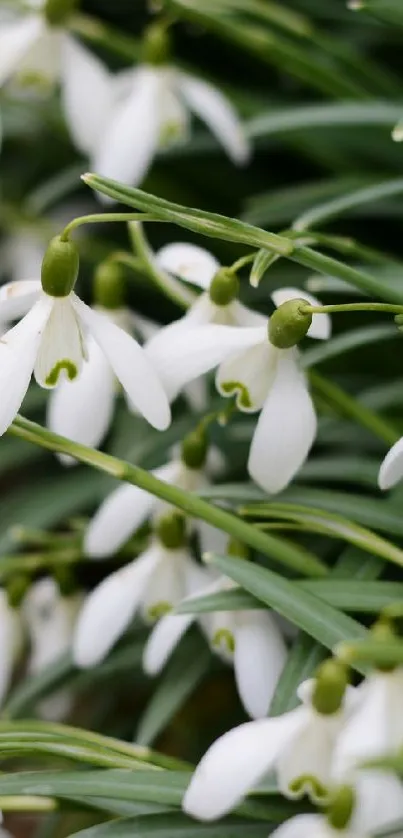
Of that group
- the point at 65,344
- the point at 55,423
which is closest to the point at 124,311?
the point at 55,423

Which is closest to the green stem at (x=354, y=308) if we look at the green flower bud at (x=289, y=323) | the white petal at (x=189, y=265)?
the green flower bud at (x=289, y=323)

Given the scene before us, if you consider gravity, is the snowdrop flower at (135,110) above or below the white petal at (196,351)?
above

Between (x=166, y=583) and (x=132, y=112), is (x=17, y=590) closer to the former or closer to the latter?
(x=166, y=583)

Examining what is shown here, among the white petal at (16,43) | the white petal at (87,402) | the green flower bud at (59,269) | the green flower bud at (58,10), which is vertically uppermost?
the green flower bud at (58,10)

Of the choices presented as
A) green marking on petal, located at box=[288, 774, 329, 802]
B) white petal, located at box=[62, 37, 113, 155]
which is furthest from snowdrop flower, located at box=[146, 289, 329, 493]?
white petal, located at box=[62, 37, 113, 155]

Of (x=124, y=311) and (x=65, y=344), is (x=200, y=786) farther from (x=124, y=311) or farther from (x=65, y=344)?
(x=124, y=311)

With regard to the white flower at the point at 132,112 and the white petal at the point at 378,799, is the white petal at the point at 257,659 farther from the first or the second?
the white flower at the point at 132,112
